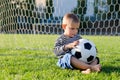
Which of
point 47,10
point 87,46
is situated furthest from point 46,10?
point 87,46

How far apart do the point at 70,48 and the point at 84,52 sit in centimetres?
19

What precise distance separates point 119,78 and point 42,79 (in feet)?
2.68

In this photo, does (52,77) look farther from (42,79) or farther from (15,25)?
(15,25)

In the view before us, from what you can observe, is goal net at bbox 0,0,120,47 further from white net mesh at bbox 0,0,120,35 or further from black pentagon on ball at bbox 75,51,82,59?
black pentagon on ball at bbox 75,51,82,59

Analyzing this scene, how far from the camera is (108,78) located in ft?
11.3

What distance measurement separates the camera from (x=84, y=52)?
13.0ft

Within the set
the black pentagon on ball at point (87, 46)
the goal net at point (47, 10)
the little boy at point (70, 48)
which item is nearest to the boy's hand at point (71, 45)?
the little boy at point (70, 48)

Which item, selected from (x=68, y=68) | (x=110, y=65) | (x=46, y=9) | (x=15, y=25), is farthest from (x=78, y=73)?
(x=15, y=25)

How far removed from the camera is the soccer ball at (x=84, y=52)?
3951 millimetres

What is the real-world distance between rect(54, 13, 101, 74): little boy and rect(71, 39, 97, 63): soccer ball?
0.21 feet

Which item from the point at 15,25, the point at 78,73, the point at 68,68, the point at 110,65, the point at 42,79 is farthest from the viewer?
the point at 15,25

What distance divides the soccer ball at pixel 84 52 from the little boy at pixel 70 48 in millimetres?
64

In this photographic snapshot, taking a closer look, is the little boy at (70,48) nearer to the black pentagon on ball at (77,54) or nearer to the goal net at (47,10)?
the black pentagon on ball at (77,54)

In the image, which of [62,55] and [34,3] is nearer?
[62,55]
